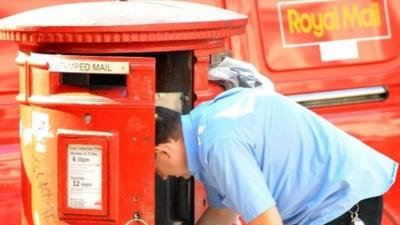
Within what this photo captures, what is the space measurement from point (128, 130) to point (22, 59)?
45 centimetres

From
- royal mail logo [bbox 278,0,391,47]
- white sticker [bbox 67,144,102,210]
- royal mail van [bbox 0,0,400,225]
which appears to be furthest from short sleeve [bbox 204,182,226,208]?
royal mail logo [bbox 278,0,391,47]

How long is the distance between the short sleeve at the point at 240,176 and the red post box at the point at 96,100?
0.68ft

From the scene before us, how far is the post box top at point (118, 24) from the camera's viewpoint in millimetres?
2789

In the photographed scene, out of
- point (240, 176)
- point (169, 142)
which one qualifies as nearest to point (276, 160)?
point (240, 176)

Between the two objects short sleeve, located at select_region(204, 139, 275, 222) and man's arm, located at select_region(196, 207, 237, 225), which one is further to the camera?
man's arm, located at select_region(196, 207, 237, 225)

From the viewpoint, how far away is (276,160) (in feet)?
9.64

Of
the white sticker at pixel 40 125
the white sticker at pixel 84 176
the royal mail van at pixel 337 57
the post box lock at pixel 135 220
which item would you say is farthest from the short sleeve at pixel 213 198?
the royal mail van at pixel 337 57

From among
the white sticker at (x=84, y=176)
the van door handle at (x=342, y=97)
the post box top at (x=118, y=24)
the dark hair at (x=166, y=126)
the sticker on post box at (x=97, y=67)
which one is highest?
the post box top at (x=118, y=24)

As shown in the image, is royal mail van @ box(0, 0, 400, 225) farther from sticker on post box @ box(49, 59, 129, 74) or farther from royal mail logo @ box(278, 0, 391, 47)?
sticker on post box @ box(49, 59, 129, 74)

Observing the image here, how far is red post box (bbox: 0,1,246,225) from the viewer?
110 inches

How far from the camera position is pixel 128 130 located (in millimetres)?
2799

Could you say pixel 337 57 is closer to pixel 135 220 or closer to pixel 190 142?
pixel 190 142

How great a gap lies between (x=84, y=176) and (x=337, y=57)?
71.9 inches

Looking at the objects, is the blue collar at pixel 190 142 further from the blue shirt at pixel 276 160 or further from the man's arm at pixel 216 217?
the man's arm at pixel 216 217
